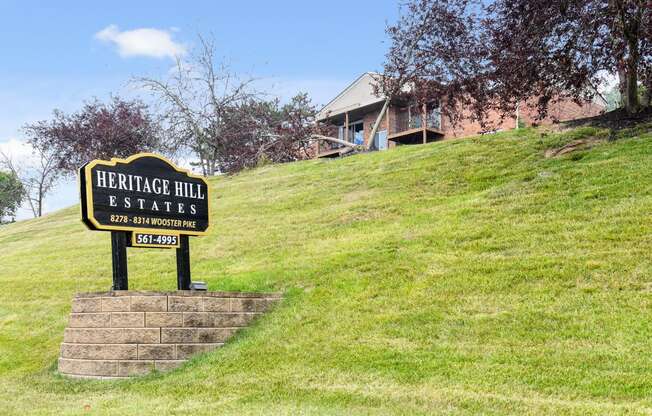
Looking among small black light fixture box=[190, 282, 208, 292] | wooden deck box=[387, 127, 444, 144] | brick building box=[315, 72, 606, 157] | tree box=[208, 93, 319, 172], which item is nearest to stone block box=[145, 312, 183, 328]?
small black light fixture box=[190, 282, 208, 292]

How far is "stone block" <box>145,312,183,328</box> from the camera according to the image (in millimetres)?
8719

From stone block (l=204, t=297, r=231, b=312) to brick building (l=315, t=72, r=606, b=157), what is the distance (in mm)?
23547

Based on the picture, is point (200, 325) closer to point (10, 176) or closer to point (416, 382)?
point (416, 382)

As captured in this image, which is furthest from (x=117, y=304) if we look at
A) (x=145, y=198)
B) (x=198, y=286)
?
(x=145, y=198)

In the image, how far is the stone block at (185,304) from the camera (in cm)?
888

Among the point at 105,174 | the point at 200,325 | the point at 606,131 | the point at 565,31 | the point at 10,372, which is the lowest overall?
the point at 10,372

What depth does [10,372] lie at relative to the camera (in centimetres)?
925

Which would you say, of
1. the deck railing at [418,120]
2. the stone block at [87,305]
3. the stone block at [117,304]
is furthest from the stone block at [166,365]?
the deck railing at [418,120]

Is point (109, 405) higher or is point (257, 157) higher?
point (257, 157)

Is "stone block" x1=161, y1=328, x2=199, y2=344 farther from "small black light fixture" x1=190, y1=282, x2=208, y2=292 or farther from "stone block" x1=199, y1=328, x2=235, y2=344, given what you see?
"small black light fixture" x1=190, y1=282, x2=208, y2=292

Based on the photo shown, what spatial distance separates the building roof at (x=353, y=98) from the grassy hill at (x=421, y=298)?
20819mm

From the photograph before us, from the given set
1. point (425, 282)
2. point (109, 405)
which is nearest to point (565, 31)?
point (425, 282)

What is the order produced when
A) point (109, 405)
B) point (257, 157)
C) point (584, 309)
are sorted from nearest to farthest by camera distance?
1. point (109, 405)
2. point (584, 309)
3. point (257, 157)

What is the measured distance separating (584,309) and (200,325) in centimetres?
503
